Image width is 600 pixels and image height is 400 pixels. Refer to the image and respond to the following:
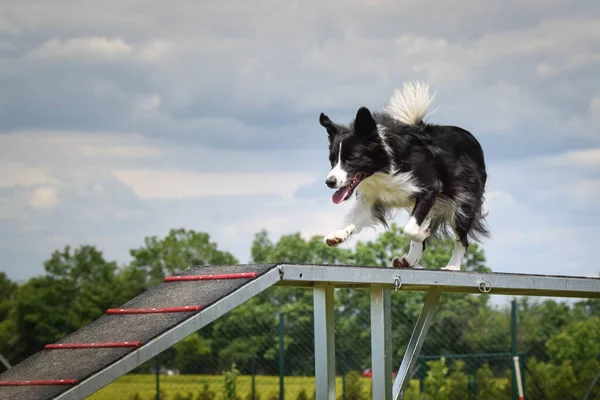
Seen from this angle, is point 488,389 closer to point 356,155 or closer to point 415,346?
point 415,346

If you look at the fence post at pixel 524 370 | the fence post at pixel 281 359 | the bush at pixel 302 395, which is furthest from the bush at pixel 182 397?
the fence post at pixel 524 370

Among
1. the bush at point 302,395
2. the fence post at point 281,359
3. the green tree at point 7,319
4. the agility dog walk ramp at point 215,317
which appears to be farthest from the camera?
the green tree at point 7,319

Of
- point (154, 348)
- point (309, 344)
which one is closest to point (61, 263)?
point (309, 344)

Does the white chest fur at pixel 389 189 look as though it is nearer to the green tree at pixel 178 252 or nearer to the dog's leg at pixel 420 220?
the dog's leg at pixel 420 220

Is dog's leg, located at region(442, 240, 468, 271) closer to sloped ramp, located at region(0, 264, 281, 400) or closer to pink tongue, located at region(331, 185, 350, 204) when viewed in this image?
pink tongue, located at region(331, 185, 350, 204)

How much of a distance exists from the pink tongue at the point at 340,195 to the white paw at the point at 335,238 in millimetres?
345

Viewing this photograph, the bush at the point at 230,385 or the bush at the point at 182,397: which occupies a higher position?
the bush at the point at 230,385

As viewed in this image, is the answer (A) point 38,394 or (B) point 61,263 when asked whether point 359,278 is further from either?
(B) point 61,263

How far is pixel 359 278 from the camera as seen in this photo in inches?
207

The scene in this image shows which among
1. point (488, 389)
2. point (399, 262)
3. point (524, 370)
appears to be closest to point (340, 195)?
point (399, 262)

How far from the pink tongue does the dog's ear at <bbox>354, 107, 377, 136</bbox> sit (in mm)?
394

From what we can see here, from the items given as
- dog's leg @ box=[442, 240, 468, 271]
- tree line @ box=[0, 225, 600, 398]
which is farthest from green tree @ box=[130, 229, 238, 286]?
dog's leg @ box=[442, 240, 468, 271]

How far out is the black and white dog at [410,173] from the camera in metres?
5.91

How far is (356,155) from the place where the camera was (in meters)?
5.88
